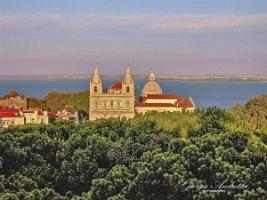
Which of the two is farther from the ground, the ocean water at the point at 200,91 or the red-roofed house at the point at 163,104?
the red-roofed house at the point at 163,104

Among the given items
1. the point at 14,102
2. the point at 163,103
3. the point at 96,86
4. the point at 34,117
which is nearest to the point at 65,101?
the point at 14,102

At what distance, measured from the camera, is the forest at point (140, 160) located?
15422 mm

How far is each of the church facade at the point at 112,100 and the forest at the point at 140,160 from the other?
23.1m

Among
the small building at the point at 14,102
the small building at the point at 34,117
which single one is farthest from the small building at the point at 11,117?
the small building at the point at 14,102

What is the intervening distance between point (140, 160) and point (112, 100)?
2812 centimetres

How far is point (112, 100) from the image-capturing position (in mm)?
45219

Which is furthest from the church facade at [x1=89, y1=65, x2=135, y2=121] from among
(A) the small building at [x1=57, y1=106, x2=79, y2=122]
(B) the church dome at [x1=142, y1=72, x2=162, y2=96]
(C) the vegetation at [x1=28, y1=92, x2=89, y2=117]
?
(B) the church dome at [x1=142, y1=72, x2=162, y2=96]

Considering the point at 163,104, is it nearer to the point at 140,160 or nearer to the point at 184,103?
the point at 184,103

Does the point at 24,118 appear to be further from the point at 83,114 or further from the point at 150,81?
the point at 150,81

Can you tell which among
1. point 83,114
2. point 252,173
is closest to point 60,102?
point 83,114

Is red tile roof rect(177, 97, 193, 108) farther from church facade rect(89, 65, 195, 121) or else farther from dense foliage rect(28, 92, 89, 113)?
dense foliage rect(28, 92, 89, 113)

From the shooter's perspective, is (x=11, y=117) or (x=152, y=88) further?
(x=152, y=88)

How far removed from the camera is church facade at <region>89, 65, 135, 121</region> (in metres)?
44.7

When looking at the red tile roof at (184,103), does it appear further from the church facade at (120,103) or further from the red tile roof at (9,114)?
the red tile roof at (9,114)
